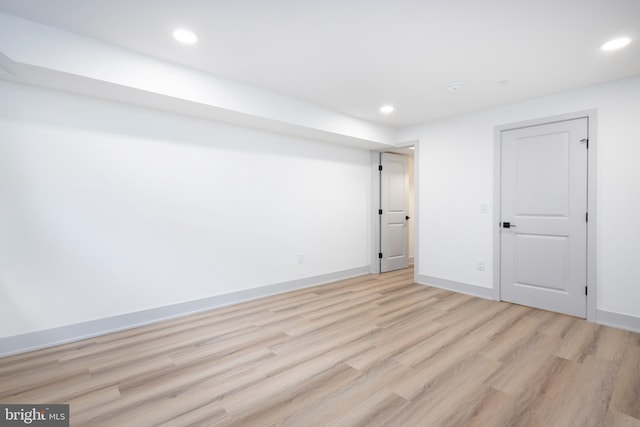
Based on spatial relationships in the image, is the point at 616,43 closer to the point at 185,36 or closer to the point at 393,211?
the point at 185,36

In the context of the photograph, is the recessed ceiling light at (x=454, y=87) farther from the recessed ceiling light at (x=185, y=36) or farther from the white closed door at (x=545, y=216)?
the recessed ceiling light at (x=185, y=36)

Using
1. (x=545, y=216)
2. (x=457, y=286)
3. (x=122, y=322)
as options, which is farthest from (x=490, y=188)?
(x=122, y=322)

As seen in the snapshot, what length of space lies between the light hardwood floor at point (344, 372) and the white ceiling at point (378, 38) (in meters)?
2.55

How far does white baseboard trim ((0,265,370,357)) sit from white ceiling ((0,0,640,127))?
2.51m

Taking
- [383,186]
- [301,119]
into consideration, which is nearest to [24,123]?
[301,119]

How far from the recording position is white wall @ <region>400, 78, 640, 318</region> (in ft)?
9.91

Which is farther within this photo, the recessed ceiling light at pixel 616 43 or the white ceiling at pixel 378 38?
the recessed ceiling light at pixel 616 43

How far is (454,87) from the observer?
3.25m

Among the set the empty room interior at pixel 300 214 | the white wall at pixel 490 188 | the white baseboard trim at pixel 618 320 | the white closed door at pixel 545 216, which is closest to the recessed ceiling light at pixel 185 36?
the empty room interior at pixel 300 214

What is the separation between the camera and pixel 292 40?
7.86 feet

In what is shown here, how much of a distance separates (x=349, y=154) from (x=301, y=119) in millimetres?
1572

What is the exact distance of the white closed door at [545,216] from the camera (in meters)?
3.33

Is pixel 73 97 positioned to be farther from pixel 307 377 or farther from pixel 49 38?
pixel 307 377

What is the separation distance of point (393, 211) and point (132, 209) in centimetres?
421
